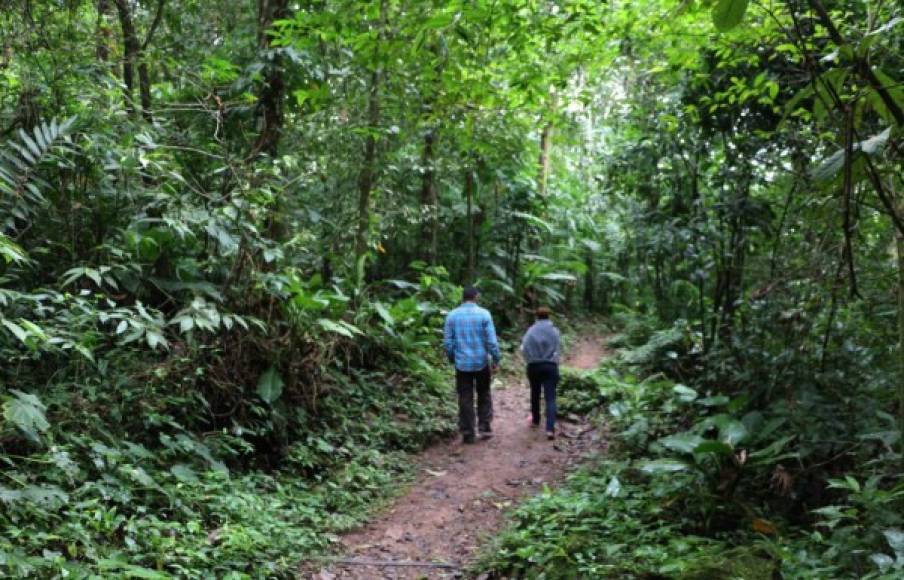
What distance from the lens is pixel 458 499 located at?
671 cm

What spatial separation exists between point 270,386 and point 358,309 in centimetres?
302

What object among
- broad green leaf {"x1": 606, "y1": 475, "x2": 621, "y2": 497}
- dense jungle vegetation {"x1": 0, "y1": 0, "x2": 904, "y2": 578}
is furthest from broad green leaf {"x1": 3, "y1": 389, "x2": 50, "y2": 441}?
broad green leaf {"x1": 606, "y1": 475, "x2": 621, "y2": 497}

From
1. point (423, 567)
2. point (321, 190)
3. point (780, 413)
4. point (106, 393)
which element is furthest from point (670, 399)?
point (321, 190)

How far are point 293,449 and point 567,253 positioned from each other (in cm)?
1302

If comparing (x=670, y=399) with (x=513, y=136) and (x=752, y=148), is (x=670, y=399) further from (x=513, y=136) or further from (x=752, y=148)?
(x=513, y=136)

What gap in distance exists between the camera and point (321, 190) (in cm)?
1159

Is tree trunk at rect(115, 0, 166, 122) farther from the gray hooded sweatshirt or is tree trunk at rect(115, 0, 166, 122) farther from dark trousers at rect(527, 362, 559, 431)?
dark trousers at rect(527, 362, 559, 431)

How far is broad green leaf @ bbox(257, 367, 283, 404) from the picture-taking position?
661 centimetres

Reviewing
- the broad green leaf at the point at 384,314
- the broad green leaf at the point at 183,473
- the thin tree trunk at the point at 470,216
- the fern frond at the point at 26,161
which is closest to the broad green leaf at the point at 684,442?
the broad green leaf at the point at 183,473

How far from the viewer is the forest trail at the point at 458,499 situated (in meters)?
5.29

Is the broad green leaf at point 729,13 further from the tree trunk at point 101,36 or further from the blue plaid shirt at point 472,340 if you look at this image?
the tree trunk at point 101,36

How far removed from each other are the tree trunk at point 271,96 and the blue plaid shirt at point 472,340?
301 centimetres

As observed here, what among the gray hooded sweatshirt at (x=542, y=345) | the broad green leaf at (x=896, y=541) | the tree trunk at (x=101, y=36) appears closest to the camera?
the broad green leaf at (x=896, y=541)

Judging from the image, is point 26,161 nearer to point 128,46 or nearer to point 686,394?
point 128,46
